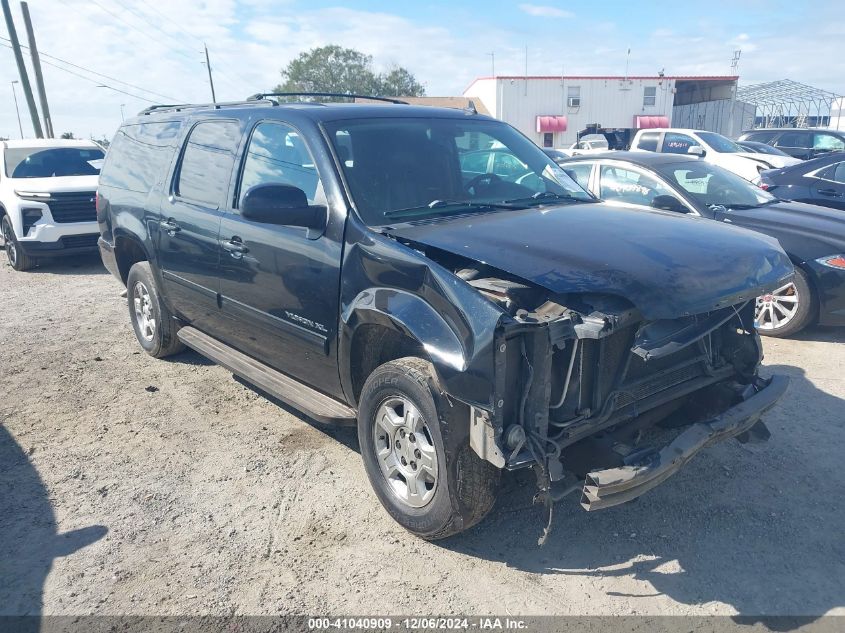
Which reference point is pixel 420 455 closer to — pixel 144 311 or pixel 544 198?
pixel 544 198

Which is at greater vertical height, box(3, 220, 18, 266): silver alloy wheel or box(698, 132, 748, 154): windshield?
box(698, 132, 748, 154): windshield

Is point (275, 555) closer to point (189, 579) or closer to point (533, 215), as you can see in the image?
point (189, 579)

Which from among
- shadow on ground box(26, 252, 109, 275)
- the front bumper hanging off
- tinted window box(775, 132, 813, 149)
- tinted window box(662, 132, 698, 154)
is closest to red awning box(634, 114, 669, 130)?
tinted window box(775, 132, 813, 149)

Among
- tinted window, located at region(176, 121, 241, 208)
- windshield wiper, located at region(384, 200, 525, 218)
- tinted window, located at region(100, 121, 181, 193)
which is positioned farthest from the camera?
tinted window, located at region(100, 121, 181, 193)

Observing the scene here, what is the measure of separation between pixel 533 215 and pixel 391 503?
5.72 ft

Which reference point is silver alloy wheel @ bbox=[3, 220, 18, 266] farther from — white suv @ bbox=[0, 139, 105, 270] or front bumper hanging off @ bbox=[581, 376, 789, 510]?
front bumper hanging off @ bbox=[581, 376, 789, 510]

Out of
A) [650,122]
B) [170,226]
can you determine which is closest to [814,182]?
[170,226]

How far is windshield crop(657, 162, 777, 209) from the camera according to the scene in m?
6.64

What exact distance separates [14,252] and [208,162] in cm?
776

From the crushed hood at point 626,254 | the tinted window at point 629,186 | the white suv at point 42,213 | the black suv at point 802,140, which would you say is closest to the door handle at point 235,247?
the crushed hood at point 626,254

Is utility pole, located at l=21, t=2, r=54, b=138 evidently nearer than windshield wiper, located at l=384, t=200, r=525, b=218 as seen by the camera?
No

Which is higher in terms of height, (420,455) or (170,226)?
(170,226)

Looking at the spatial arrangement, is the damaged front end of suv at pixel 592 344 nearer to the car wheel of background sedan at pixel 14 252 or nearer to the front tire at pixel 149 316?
the front tire at pixel 149 316

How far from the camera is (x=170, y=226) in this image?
4.92 meters
